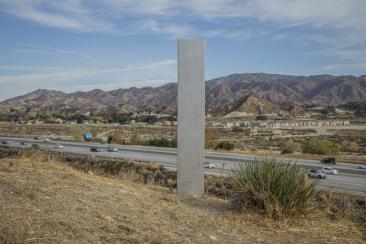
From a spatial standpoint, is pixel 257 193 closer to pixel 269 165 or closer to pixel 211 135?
pixel 269 165

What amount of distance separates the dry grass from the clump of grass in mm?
211

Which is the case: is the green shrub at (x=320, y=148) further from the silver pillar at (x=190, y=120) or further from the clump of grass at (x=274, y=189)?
the clump of grass at (x=274, y=189)

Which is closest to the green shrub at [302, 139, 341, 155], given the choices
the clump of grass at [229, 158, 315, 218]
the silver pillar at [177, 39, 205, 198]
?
the silver pillar at [177, 39, 205, 198]

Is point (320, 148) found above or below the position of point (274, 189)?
below

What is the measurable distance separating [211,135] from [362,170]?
28.6 m

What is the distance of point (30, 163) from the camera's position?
38.3ft

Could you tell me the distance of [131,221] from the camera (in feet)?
20.2

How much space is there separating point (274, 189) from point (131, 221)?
2405mm

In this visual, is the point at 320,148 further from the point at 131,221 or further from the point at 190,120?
the point at 131,221

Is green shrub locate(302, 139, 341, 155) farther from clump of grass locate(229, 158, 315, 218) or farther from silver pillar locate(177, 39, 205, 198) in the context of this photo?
clump of grass locate(229, 158, 315, 218)

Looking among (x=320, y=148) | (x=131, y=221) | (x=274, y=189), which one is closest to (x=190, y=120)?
(x=274, y=189)

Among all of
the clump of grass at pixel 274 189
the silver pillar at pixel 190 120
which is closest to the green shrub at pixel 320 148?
the silver pillar at pixel 190 120

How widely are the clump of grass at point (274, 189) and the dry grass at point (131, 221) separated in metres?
0.21

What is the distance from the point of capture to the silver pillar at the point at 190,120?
8852mm
